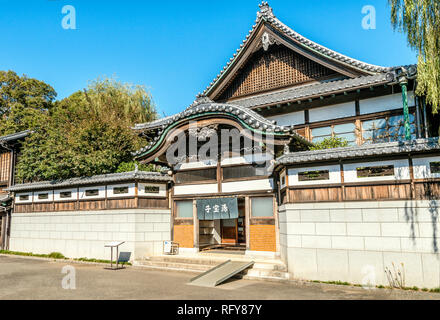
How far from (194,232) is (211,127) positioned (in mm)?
5197

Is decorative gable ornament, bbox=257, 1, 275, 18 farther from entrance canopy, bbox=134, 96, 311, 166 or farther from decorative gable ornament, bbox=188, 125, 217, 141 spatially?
decorative gable ornament, bbox=188, 125, 217, 141

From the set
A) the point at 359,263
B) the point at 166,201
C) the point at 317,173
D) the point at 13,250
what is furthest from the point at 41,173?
the point at 359,263

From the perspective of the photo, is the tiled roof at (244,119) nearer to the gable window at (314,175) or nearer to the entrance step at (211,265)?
the gable window at (314,175)

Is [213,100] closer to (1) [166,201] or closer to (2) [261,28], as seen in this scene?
(2) [261,28]

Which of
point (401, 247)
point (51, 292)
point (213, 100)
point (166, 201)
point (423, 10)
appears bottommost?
point (51, 292)

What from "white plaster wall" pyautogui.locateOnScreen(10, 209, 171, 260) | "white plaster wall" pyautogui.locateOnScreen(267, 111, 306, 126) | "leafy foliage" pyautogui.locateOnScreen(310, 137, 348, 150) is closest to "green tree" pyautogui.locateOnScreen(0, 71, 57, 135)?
"white plaster wall" pyautogui.locateOnScreen(10, 209, 171, 260)

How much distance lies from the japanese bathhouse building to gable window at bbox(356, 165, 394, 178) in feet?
0.14

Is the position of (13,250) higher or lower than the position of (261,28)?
lower

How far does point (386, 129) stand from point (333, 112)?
2317 mm

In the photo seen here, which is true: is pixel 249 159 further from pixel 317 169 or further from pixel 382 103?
pixel 382 103

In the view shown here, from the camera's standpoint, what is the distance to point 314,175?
12188 millimetres

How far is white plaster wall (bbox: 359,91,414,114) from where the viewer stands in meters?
14.0

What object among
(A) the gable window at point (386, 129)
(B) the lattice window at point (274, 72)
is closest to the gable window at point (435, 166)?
(A) the gable window at point (386, 129)

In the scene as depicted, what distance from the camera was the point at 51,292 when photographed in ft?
34.8
